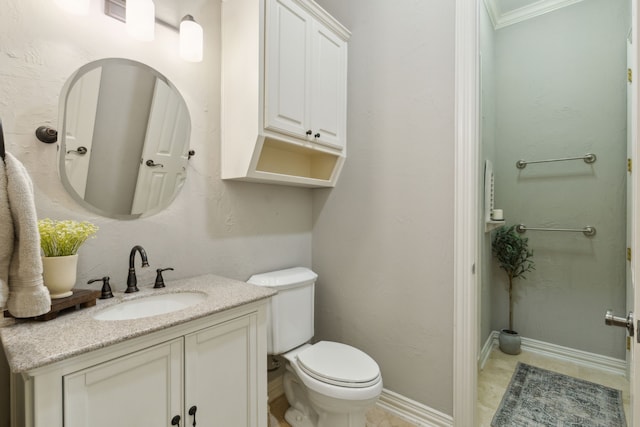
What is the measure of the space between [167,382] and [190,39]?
4.51 feet

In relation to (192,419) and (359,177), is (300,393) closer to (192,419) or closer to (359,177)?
(192,419)

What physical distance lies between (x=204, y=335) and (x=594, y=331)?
2823mm

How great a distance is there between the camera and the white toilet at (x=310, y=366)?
1273 millimetres

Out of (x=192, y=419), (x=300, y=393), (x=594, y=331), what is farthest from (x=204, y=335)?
(x=594, y=331)

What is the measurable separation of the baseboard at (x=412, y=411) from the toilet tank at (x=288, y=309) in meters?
0.58

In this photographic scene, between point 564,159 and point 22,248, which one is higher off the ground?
point 564,159

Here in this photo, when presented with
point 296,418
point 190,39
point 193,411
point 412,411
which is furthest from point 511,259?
point 190,39

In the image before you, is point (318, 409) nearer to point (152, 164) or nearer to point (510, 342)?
point (152, 164)

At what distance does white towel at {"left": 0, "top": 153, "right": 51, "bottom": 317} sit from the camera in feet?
1.95

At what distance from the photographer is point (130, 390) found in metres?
0.84

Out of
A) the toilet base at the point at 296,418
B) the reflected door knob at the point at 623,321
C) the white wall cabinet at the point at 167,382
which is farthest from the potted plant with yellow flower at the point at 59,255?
the reflected door knob at the point at 623,321

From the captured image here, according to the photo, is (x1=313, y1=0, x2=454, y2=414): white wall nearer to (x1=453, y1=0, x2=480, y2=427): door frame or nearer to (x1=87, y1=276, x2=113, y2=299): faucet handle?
(x1=453, y1=0, x2=480, y2=427): door frame

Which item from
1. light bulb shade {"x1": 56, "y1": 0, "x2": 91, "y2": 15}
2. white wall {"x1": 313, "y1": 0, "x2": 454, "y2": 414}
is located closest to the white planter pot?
light bulb shade {"x1": 56, "y1": 0, "x2": 91, "y2": 15}

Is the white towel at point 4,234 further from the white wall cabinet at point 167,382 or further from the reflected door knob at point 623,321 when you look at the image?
the reflected door knob at point 623,321
